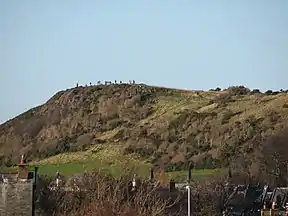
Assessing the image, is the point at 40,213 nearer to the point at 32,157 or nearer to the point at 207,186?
the point at 207,186

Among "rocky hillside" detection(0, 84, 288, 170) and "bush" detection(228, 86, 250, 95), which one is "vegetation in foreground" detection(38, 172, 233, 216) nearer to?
"rocky hillside" detection(0, 84, 288, 170)

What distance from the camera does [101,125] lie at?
150m

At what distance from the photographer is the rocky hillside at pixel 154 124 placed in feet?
333

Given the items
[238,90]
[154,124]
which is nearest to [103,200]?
[154,124]

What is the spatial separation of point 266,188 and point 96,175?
82.3 feet

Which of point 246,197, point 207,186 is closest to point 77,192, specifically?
point 207,186

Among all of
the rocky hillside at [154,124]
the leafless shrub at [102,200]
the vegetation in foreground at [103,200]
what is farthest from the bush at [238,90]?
the leafless shrub at [102,200]

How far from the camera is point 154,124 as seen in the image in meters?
134

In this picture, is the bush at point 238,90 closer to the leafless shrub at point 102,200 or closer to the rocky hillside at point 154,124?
the rocky hillside at point 154,124

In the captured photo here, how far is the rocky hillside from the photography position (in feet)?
333

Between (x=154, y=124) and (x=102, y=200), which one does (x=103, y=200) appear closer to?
(x=102, y=200)

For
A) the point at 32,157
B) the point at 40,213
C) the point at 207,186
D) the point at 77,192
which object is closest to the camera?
the point at 40,213

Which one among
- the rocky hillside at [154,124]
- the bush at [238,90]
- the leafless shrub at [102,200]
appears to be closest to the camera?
the leafless shrub at [102,200]

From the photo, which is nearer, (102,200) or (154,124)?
(102,200)
